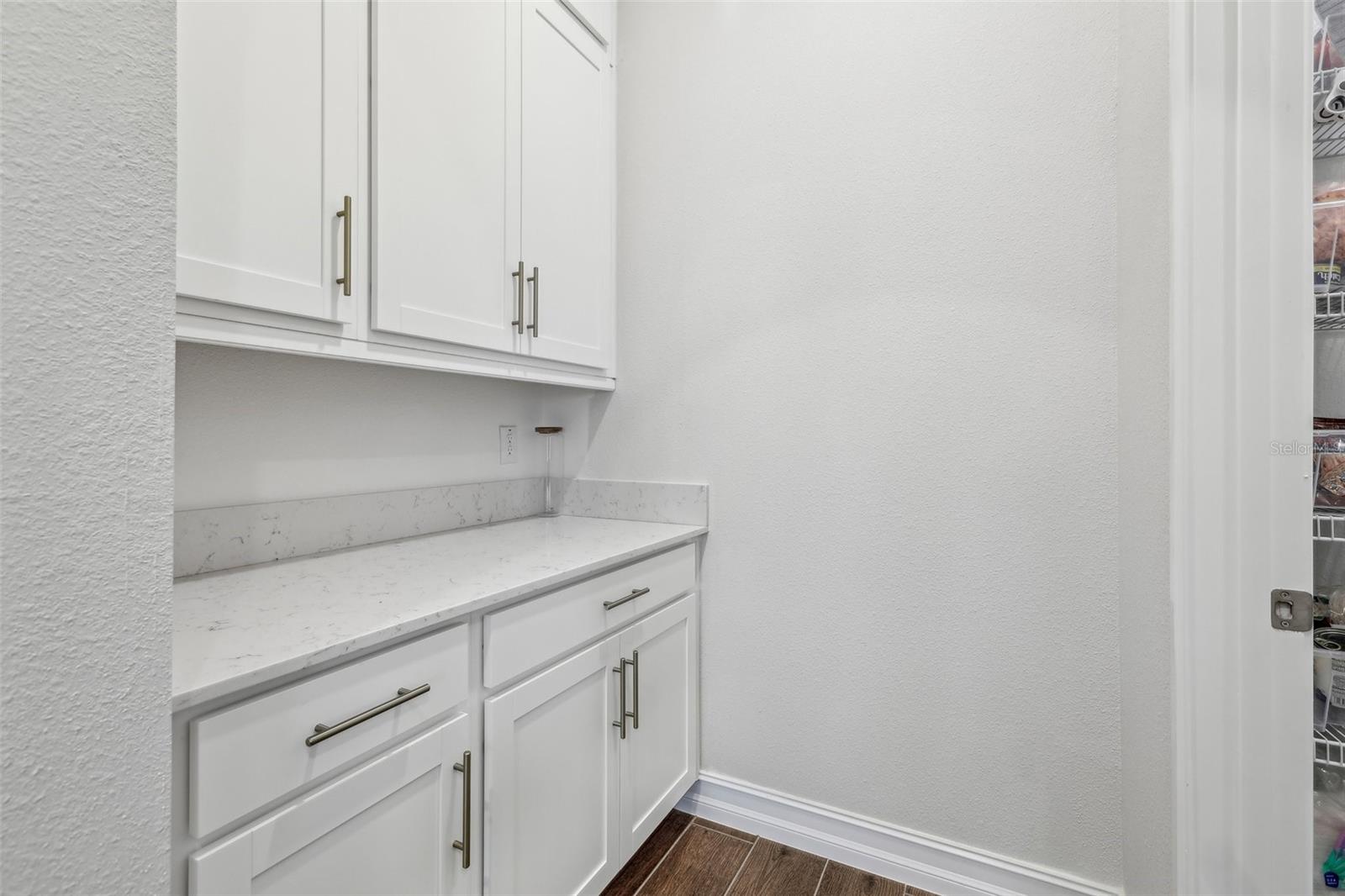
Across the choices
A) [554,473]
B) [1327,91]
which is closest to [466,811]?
[554,473]

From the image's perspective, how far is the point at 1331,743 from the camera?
0.98 meters

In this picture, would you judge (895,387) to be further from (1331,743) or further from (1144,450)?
(1331,743)

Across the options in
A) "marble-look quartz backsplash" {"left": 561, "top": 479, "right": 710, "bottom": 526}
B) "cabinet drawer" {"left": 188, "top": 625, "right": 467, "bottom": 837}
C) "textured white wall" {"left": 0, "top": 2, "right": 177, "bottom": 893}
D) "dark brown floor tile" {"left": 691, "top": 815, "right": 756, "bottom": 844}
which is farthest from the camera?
"marble-look quartz backsplash" {"left": 561, "top": 479, "right": 710, "bottom": 526}

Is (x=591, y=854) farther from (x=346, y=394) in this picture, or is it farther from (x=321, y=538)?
(x=346, y=394)

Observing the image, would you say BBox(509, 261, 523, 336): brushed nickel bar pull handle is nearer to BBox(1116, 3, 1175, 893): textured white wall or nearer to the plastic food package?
BBox(1116, 3, 1175, 893): textured white wall

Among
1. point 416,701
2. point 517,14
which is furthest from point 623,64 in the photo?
point 416,701

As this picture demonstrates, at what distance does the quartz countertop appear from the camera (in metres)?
0.74

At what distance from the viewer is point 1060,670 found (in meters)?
1.42

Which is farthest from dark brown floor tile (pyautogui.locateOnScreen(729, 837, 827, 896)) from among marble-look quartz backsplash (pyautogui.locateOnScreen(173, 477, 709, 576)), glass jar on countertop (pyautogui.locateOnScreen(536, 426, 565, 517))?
glass jar on countertop (pyautogui.locateOnScreen(536, 426, 565, 517))

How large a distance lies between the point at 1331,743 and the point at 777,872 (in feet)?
3.94

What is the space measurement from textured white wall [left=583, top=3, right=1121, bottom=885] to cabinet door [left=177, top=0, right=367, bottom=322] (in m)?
0.99

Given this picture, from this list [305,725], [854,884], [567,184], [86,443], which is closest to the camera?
[86,443]

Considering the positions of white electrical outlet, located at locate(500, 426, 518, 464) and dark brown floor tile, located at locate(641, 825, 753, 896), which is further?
white electrical outlet, located at locate(500, 426, 518, 464)

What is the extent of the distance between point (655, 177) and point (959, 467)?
1.29m
